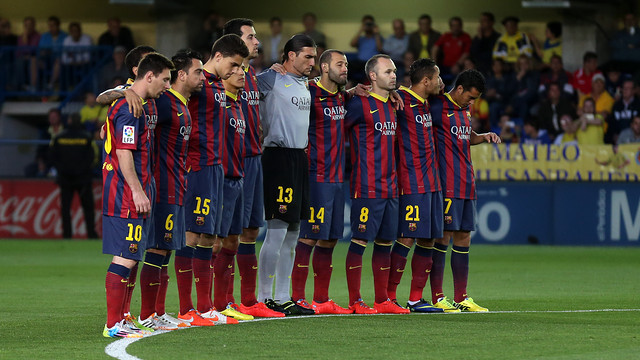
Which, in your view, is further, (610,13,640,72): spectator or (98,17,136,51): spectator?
(98,17,136,51): spectator

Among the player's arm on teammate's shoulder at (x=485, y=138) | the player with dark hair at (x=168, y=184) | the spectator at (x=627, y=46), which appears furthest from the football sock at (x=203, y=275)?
the spectator at (x=627, y=46)

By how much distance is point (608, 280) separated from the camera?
13055 mm

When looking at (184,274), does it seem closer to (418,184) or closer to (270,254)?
(270,254)

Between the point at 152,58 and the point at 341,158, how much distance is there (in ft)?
8.29

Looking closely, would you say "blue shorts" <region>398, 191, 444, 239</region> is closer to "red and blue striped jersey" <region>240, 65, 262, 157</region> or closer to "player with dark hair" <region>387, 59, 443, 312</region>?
"player with dark hair" <region>387, 59, 443, 312</region>

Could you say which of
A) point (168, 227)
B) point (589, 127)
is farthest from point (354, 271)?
point (589, 127)

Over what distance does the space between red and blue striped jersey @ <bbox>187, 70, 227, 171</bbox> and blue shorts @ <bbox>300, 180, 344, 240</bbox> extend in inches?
46.5

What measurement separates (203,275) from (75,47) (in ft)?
54.4

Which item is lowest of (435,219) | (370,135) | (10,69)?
(435,219)

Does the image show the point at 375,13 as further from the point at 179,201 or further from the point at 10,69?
the point at 179,201

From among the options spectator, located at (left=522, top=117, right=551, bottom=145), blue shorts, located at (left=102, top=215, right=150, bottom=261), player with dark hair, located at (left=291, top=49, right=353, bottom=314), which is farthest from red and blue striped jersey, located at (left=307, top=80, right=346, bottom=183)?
spectator, located at (left=522, top=117, right=551, bottom=145)

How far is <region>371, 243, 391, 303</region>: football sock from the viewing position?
9.77 metres

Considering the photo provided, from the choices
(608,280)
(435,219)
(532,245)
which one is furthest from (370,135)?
(532,245)

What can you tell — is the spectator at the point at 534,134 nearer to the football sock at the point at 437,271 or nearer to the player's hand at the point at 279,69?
the football sock at the point at 437,271
